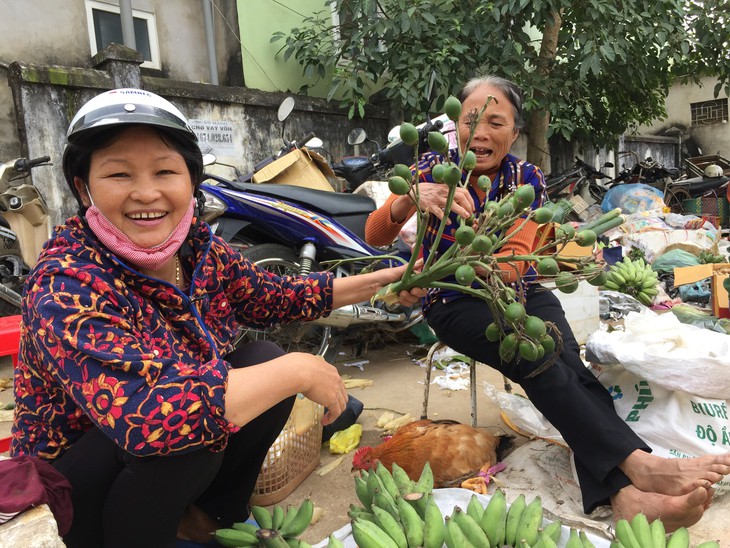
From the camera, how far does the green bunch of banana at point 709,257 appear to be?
5.72 meters

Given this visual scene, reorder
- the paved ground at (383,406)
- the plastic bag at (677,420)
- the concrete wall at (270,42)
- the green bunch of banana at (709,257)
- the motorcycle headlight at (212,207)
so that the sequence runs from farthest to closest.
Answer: the concrete wall at (270,42), the green bunch of banana at (709,257), the motorcycle headlight at (212,207), the paved ground at (383,406), the plastic bag at (677,420)

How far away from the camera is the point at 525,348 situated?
141cm

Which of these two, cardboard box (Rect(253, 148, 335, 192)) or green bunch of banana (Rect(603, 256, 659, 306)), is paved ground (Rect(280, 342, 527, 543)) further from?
green bunch of banana (Rect(603, 256, 659, 306))

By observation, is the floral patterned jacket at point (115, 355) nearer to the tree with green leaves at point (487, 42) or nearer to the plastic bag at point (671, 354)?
the plastic bag at point (671, 354)

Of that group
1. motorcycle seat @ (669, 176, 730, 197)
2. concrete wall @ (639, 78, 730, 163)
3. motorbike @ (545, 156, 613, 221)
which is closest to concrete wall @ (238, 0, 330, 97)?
motorbike @ (545, 156, 613, 221)

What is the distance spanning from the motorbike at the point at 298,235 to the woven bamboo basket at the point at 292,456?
0.95 metres

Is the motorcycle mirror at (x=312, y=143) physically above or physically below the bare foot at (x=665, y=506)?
above

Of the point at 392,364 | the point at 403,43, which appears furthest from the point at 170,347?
the point at 403,43

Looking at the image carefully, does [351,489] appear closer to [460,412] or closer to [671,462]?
[460,412]

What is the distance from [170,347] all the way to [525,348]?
0.91 m

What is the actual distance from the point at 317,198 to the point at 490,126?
68.4 inches

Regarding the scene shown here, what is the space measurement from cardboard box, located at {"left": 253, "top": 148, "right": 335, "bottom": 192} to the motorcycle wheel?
2.86ft

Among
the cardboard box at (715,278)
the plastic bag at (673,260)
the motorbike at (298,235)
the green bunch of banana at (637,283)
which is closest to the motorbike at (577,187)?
the plastic bag at (673,260)

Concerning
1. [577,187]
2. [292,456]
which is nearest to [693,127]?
[577,187]
